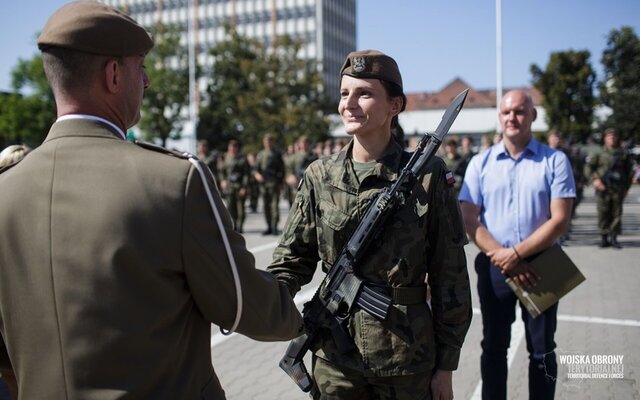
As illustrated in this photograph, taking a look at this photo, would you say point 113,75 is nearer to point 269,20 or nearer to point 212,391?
point 212,391

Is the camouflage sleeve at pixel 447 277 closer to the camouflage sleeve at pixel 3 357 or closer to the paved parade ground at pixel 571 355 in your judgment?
the camouflage sleeve at pixel 3 357

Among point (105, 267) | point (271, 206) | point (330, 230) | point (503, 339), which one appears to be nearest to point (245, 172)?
point (271, 206)

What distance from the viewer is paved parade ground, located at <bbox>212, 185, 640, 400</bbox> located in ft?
13.8

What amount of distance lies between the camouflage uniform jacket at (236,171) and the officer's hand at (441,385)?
11.6 meters

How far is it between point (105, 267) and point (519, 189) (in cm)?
274

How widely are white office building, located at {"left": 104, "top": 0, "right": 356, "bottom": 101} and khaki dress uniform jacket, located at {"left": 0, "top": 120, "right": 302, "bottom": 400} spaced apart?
8591 cm

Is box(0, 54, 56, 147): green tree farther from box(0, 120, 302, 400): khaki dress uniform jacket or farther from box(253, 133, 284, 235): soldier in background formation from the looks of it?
box(0, 120, 302, 400): khaki dress uniform jacket

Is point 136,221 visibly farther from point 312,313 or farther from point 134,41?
point 312,313

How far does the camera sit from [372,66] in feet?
7.33

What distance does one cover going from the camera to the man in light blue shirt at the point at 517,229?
3.26 metres

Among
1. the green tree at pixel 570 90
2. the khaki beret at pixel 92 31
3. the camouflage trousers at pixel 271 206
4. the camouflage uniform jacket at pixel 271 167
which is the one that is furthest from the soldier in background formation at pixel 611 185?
the green tree at pixel 570 90

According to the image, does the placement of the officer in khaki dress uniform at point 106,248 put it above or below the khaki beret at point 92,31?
below

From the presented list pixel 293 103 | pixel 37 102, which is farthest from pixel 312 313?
pixel 37 102

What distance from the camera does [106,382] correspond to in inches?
53.1
